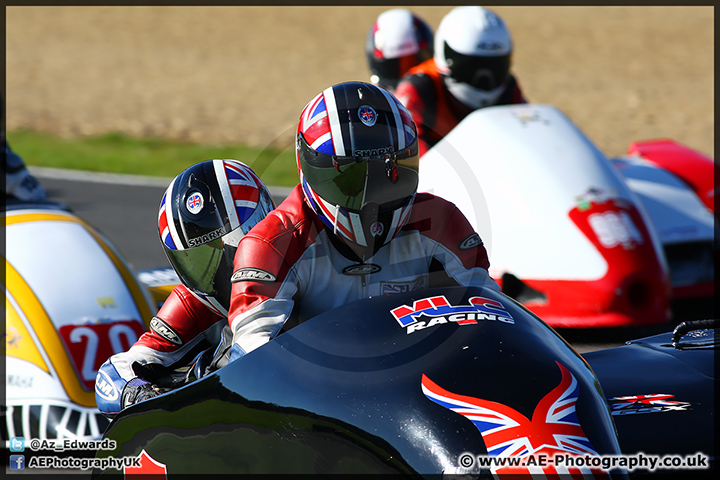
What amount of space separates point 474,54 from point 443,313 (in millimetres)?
4360

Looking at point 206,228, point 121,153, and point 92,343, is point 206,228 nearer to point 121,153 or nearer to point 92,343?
point 92,343

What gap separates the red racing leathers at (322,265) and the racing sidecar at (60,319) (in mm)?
1693

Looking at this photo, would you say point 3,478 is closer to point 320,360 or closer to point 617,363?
point 320,360

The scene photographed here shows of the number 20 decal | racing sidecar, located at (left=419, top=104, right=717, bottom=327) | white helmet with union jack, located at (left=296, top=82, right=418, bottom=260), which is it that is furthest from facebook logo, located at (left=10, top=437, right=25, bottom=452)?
racing sidecar, located at (left=419, top=104, right=717, bottom=327)

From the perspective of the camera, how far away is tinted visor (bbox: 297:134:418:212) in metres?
2.58

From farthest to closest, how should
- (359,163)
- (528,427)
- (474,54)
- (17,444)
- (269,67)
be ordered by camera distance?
(269,67), (474,54), (17,444), (359,163), (528,427)

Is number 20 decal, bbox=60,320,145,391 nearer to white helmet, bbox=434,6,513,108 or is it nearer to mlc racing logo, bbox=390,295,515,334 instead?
mlc racing logo, bbox=390,295,515,334

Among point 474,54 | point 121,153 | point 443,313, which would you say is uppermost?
point 474,54

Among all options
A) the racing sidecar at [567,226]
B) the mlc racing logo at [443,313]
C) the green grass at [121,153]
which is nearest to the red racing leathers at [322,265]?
the mlc racing logo at [443,313]

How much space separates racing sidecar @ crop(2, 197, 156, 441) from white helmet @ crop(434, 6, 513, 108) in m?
3.04

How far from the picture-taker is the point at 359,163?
257cm

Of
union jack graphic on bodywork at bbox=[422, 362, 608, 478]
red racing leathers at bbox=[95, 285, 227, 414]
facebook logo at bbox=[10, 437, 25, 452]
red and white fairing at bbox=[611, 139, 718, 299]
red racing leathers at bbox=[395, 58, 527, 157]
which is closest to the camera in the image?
union jack graphic on bodywork at bbox=[422, 362, 608, 478]

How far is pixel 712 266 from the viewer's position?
588cm

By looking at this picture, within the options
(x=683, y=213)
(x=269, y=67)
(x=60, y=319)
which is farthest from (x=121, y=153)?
(x=60, y=319)
